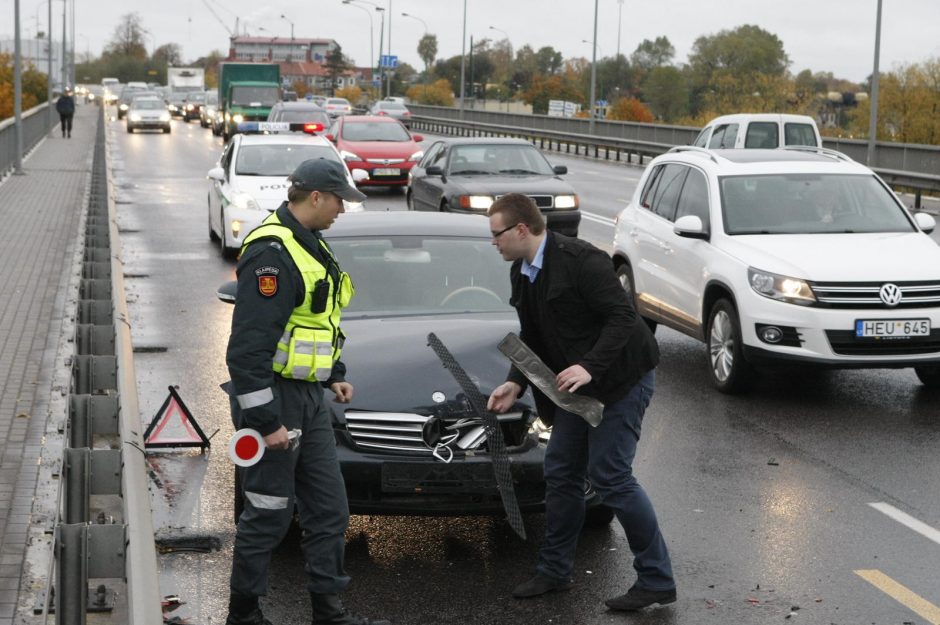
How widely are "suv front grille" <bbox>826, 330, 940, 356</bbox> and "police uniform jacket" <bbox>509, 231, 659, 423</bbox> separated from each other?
4133mm

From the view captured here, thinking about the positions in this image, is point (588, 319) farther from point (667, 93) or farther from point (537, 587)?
point (667, 93)

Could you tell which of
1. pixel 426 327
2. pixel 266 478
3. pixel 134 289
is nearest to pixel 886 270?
pixel 426 327

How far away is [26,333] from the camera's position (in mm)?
11961

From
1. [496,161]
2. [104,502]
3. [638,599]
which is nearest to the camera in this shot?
[638,599]

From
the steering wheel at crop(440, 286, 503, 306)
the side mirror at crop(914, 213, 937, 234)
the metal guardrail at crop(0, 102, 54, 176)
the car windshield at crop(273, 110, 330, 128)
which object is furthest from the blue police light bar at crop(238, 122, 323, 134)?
the steering wheel at crop(440, 286, 503, 306)

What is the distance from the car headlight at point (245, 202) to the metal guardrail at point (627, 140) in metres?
14.4

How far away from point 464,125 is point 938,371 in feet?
178

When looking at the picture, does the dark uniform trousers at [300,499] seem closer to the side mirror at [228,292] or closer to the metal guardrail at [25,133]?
the side mirror at [228,292]

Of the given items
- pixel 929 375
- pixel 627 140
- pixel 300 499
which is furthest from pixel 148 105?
pixel 300 499

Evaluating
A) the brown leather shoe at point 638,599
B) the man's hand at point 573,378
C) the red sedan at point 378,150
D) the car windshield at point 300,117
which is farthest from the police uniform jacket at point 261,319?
the car windshield at point 300,117

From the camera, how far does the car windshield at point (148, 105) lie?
6084cm

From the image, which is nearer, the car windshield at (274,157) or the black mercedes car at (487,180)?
the car windshield at (274,157)

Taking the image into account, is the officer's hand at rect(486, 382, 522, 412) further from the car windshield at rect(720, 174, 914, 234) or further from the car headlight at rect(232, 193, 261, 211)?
the car headlight at rect(232, 193, 261, 211)

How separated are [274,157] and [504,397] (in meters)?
14.6
